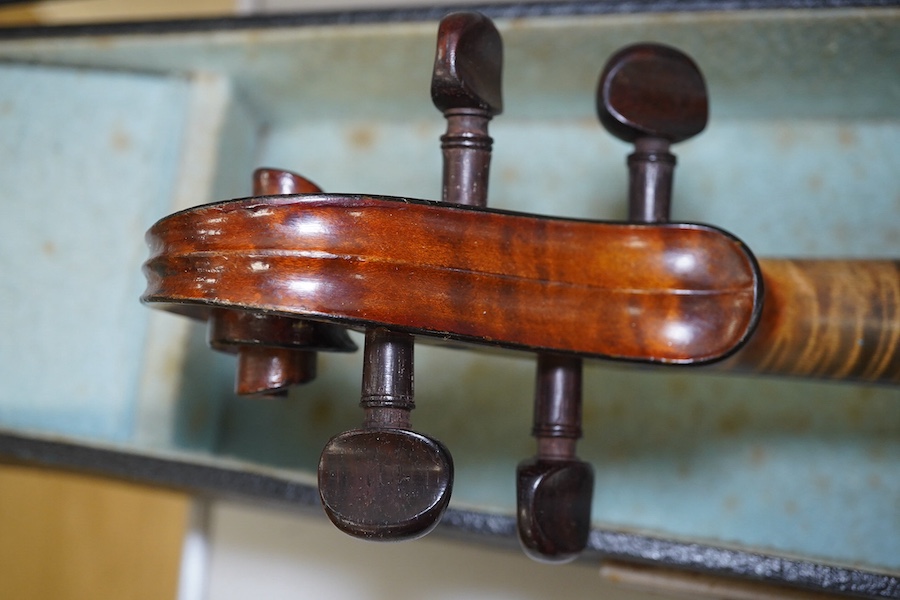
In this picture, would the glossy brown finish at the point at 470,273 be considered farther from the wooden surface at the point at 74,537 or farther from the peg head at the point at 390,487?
the wooden surface at the point at 74,537

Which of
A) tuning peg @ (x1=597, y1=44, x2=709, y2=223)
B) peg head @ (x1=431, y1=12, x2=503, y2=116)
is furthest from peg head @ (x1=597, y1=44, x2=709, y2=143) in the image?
peg head @ (x1=431, y1=12, x2=503, y2=116)

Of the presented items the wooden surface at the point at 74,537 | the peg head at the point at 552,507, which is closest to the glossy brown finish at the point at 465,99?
the peg head at the point at 552,507

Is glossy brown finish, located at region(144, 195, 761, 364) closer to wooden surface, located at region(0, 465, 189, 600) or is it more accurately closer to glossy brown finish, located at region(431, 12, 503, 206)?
glossy brown finish, located at region(431, 12, 503, 206)

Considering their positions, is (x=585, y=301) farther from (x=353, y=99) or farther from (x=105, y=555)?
(x=105, y=555)

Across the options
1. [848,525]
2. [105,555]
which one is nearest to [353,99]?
[848,525]

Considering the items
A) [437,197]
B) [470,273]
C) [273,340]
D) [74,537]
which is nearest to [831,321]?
[470,273]

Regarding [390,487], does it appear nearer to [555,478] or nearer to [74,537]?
[555,478]
